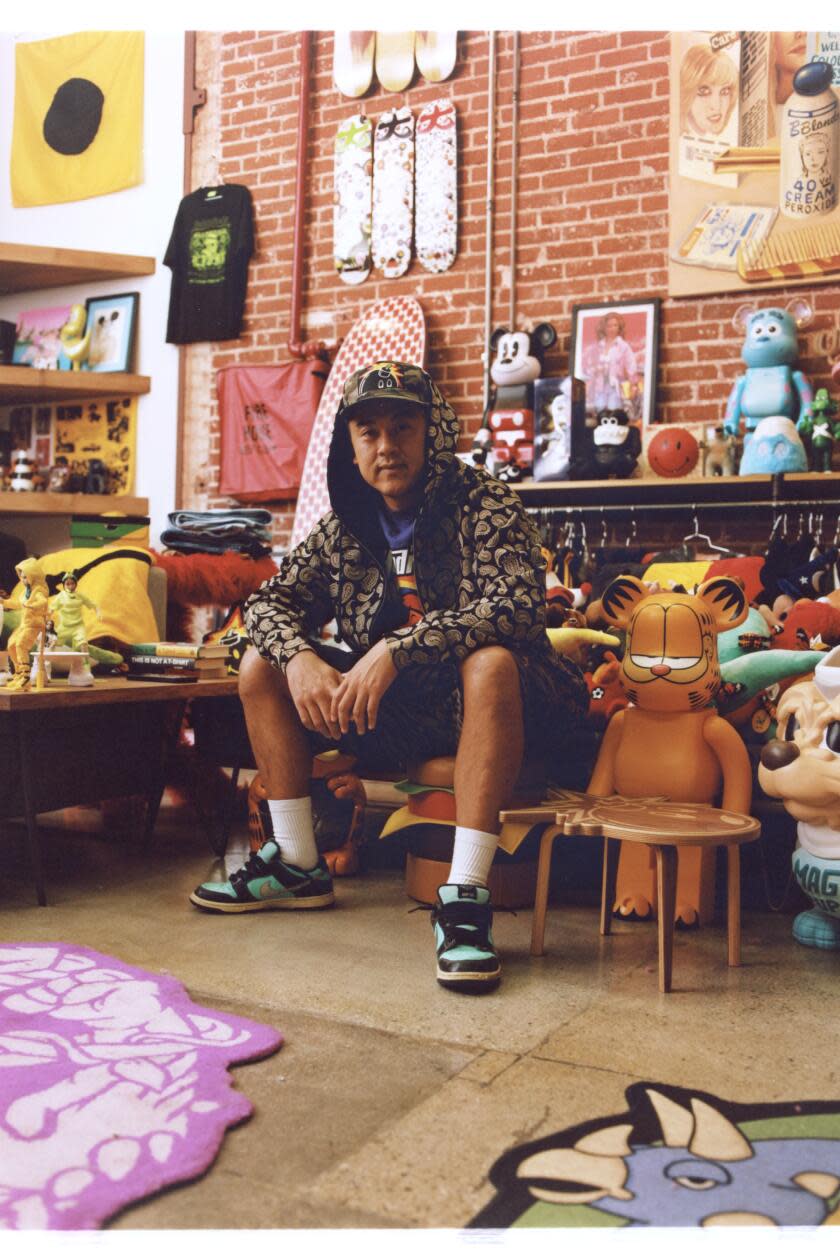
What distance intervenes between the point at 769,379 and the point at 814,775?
Result: 205 cm

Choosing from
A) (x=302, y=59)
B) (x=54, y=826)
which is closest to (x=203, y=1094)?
(x=54, y=826)

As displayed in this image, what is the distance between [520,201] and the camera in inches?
167

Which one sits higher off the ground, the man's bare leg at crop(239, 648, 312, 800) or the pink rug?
the man's bare leg at crop(239, 648, 312, 800)

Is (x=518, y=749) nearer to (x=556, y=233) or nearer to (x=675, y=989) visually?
(x=675, y=989)

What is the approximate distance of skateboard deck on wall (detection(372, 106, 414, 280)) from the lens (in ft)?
14.5

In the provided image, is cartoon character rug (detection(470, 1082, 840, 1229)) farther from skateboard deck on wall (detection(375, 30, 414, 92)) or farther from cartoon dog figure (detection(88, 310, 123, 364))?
cartoon dog figure (detection(88, 310, 123, 364))

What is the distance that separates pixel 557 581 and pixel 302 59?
2.78 metres

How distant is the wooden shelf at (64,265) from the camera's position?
487 centimetres

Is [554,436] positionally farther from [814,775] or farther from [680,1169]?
[680,1169]

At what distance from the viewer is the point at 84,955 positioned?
6.13 feet

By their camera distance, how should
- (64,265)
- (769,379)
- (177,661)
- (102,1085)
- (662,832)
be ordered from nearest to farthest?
(102,1085) < (662,832) < (177,661) < (769,379) < (64,265)

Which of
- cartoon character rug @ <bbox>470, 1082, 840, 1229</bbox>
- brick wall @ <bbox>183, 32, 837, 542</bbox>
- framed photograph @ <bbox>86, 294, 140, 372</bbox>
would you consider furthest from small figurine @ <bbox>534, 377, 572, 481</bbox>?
cartoon character rug @ <bbox>470, 1082, 840, 1229</bbox>

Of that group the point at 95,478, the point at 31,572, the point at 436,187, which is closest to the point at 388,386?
the point at 31,572

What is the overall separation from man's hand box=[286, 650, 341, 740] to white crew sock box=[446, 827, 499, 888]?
312 millimetres
